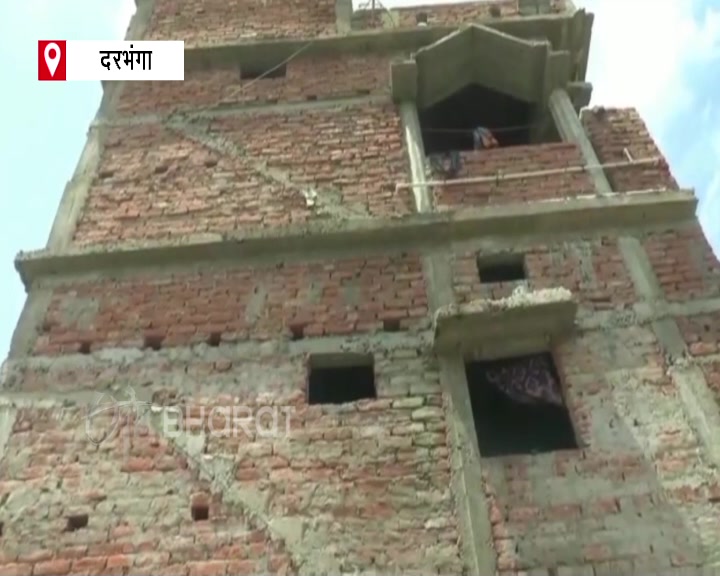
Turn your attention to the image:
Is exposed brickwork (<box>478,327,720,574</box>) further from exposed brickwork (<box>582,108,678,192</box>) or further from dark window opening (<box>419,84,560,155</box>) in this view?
dark window opening (<box>419,84,560,155</box>)

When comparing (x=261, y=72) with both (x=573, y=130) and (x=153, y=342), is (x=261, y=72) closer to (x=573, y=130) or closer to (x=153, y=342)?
(x=573, y=130)

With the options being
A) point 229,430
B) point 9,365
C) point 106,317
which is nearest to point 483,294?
point 229,430

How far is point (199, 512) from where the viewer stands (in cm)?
568

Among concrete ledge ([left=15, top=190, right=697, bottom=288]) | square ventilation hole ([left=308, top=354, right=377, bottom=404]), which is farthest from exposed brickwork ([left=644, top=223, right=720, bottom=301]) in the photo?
square ventilation hole ([left=308, top=354, right=377, bottom=404])

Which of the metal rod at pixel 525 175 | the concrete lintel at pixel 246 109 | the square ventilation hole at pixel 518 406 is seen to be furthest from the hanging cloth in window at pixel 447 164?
the square ventilation hole at pixel 518 406

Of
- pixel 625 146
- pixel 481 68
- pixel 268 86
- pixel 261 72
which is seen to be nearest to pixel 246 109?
pixel 268 86

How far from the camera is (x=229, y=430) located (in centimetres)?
616

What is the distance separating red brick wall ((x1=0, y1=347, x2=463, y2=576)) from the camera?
17.8ft

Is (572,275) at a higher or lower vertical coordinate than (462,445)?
higher

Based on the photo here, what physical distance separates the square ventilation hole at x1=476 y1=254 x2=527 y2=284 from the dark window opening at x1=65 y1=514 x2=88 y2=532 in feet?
11.0

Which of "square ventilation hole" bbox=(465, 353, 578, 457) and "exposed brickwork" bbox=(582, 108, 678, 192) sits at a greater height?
"exposed brickwork" bbox=(582, 108, 678, 192)

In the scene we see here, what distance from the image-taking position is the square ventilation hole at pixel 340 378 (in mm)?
6672

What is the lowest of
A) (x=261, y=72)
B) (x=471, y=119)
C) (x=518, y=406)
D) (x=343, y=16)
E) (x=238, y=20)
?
(x=518, y=406)

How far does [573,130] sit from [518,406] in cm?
316
